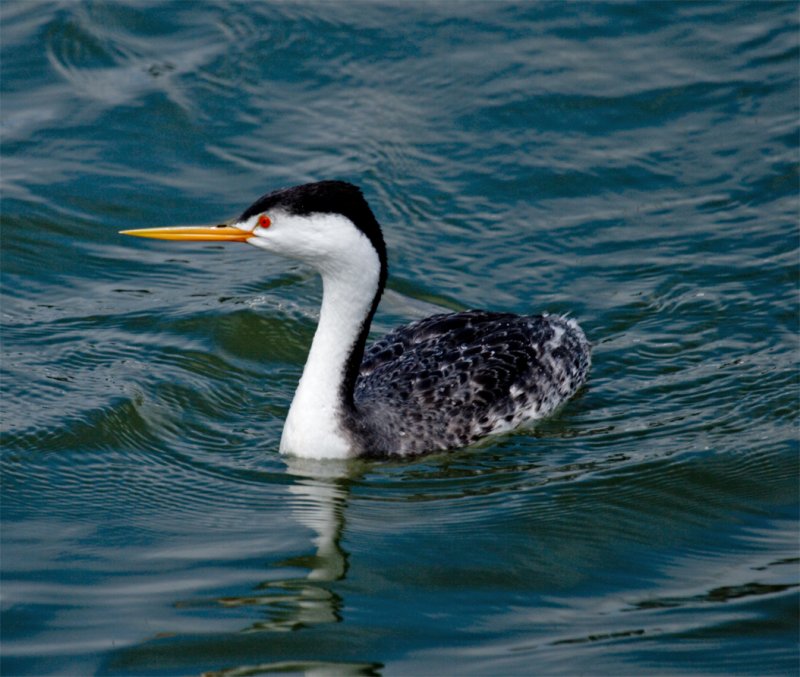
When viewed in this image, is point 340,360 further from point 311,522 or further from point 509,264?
point 509,264

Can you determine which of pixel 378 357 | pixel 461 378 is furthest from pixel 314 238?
pixel 378 357

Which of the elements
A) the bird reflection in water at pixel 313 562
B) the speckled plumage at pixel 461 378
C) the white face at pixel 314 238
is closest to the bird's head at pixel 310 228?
the white face at pixel 314 238

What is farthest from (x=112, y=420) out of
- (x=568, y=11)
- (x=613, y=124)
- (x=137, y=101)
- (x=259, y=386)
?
(x=568, y=11)

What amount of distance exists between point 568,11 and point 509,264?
15.9 ft

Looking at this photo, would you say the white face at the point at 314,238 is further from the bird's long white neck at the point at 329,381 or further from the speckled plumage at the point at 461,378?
the speckled plumage at the point at 461,378

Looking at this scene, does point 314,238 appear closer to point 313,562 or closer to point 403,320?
point 313,562

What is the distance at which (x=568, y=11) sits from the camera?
1717cm

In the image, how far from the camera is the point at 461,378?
1083 cm

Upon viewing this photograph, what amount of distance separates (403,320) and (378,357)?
4.65 feet

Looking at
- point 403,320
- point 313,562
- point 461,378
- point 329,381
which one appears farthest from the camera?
point 403,320

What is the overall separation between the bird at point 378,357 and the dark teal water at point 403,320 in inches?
9.1

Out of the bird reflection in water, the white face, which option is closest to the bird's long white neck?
the bird reflection in water

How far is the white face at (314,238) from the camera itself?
948 cm

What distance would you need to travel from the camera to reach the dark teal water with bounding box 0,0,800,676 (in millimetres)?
8188
